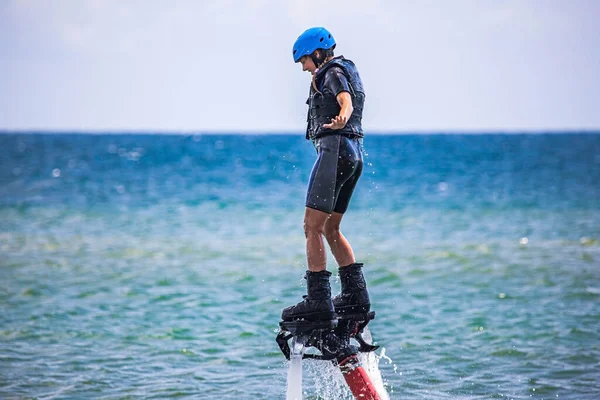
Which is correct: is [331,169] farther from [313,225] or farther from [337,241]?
[337,241]

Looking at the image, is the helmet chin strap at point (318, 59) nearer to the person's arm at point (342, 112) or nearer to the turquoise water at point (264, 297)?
the person's arm at point (342, 112)

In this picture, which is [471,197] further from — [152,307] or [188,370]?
[188,370]

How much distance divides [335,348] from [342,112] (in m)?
2.13

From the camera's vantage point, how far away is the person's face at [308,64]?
837cm

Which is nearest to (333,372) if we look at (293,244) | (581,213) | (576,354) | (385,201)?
(576,354)

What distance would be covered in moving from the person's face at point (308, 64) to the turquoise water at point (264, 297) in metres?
2.91

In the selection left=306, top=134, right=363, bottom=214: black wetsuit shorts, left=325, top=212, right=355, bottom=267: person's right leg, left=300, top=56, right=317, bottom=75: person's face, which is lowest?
left=325, top=212, right=355, bottom=267: person's right leg

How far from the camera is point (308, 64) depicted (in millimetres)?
8406

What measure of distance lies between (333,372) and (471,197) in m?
31.3

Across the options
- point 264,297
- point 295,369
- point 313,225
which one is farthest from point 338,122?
point 264,297

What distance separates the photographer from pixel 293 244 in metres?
23.3

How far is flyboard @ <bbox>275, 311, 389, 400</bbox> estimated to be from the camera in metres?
8.20

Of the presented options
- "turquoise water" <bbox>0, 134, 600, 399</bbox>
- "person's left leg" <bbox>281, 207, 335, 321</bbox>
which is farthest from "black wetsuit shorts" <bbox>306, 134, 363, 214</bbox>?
"turquoise water" <bbox>0, 134, 600, 399</bbox>

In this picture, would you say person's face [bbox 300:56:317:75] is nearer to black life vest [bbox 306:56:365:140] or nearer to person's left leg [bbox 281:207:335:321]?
black life vest [bbox 306:56:365:140]
